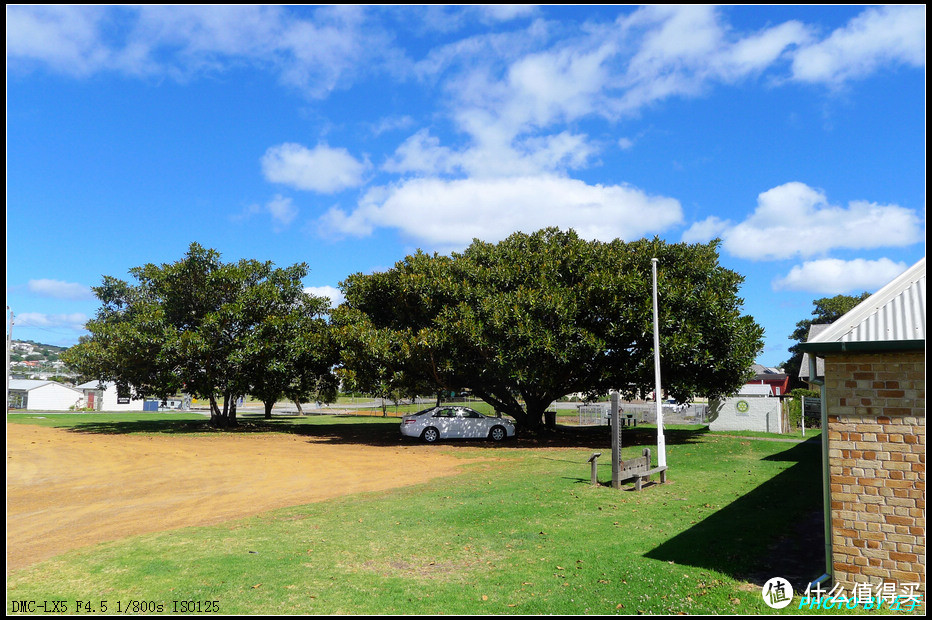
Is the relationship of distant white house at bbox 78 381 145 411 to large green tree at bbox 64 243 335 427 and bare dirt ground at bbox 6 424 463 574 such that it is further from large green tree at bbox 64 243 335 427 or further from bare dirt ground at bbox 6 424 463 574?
bare dirt ground at bbox 6 424 463 574

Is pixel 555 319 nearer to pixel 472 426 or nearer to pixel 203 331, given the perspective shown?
pixel 472 426

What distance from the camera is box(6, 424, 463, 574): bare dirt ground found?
967cm

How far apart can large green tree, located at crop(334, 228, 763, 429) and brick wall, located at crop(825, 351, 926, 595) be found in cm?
1514

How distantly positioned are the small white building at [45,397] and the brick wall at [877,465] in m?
72.7

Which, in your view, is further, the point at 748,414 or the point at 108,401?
the point at 108,401

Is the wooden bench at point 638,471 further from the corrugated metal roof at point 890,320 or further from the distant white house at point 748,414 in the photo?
the distant white house at point 748,414

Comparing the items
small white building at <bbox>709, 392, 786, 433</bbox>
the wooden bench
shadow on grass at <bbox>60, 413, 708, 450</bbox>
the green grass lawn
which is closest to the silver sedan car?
shadow on grass at <bbox>60, 413, 708, 450</bbox>

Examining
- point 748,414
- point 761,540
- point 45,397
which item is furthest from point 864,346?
point 45,397

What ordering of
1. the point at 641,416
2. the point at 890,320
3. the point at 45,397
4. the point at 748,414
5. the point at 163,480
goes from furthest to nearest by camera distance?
the point at 45,397 → the point at 641,416 → the point at 748,414 → the point at 163,480 → the point at 890,320

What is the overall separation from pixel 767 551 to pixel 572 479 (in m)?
6.66

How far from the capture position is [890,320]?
19.4ft

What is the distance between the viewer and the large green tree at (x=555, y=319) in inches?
846

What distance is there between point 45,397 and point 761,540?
7500 centimetres

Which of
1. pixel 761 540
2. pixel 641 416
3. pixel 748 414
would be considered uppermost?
pixel 761 540
